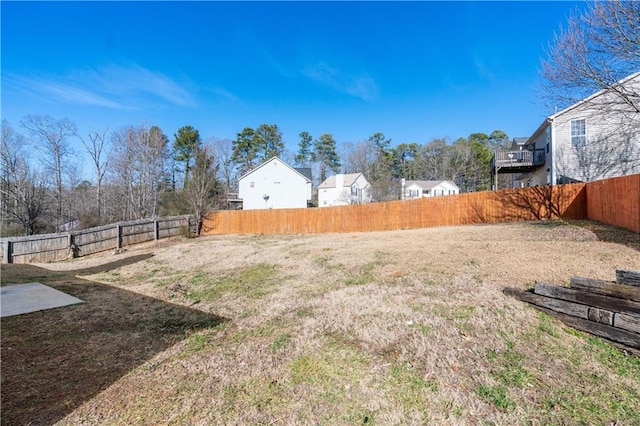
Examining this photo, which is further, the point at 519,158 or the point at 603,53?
the point at 519,158

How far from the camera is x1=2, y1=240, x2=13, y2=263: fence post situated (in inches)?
387

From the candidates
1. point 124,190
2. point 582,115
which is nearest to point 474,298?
point 582,115

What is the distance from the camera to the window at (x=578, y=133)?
14.7 meters

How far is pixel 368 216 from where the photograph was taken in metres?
17.0

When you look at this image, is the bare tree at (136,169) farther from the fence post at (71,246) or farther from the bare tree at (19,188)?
the fence post at (71,246)

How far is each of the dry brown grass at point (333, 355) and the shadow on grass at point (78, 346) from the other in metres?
0.02

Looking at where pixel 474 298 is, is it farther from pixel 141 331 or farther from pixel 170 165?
pixel 170 165

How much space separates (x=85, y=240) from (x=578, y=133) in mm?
23516

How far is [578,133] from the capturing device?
14875 mm

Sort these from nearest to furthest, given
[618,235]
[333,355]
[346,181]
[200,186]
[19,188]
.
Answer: [333,355] < [618,235] < [19,188] < [200,186] < [346,181]

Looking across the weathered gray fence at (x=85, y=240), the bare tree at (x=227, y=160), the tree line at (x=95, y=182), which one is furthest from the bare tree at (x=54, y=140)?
the bare tree at (x=227, y=160)

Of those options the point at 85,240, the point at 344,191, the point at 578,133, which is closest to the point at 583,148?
the point at 578,133

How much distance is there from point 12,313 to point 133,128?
23.5 meters

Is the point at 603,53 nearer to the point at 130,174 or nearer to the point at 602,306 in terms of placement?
the point at 602,306
